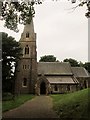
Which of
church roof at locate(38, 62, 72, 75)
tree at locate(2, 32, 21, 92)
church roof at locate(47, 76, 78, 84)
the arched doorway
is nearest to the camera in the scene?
tree at locate(2, 32, 21, 92)

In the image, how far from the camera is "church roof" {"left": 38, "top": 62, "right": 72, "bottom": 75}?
62.4 metres

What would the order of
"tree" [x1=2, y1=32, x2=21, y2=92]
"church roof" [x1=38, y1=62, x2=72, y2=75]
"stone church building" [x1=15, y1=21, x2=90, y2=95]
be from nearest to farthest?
"tree" [x1=2, y1=32, x2=21, y2=92], "stone church building" [x1=15, y1=21, x2=90, y2=95], "church roof" [x1=38, y1=62, x2=72, y2=75]

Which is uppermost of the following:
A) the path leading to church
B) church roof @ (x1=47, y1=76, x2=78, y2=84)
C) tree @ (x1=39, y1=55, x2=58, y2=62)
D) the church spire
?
the church spire

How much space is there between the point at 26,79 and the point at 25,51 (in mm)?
6752

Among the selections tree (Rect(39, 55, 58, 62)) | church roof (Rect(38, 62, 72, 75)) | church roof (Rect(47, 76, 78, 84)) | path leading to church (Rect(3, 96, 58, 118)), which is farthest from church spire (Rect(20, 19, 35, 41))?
path leading to church (Rect(3, 96, 58, 118))

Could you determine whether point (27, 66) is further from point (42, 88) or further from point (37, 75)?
point (42, 88)

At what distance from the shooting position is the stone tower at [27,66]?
191ft

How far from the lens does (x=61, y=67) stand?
211 feet

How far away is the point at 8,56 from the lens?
146ft

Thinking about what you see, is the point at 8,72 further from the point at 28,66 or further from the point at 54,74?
the point at 54,74

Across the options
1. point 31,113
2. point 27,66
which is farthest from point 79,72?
point 31,113

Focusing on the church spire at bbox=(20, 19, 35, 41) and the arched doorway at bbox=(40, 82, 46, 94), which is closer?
the arched doorway at bbox=(40, 82, 46, 94)

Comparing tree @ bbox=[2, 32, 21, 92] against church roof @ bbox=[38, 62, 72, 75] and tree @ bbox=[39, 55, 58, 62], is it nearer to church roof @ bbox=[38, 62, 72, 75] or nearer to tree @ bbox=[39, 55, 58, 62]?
church roof @ bbox=[38, 62, 72, 75]

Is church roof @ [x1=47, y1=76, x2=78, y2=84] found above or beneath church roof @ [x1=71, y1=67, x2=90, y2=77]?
beneath
